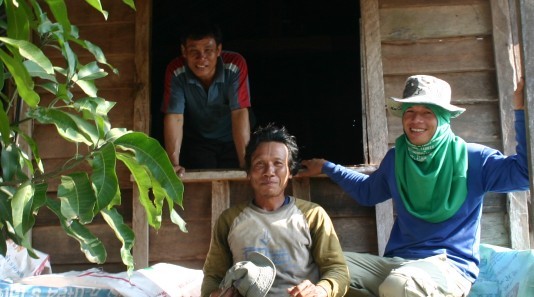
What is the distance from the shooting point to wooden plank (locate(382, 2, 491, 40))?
406 centimetres

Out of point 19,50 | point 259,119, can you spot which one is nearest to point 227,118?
point 19,50

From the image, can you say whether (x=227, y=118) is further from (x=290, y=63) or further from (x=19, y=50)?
(x=290, y=63)

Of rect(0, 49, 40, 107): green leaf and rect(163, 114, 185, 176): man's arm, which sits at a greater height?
rect(0, 49, 40, 107): green leaf

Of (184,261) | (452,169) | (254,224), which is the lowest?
(184,261)

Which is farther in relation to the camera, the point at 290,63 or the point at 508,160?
the point at 290,63

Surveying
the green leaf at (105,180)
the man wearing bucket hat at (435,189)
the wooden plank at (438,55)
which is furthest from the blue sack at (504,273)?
the green leaf at (105,180)

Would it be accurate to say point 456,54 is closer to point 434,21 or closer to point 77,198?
point 434,21

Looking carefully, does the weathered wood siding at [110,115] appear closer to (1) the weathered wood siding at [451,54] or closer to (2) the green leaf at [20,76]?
(1) the weathered wood siding at [451,54]

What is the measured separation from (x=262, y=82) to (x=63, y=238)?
4243 millimetres

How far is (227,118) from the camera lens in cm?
444

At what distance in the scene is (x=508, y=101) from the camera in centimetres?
392

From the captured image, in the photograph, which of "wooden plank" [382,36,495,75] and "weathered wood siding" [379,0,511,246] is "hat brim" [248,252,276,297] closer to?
"weathered wood siding" [379,0,511,246]

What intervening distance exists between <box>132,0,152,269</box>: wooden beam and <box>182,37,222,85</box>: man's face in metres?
0.25

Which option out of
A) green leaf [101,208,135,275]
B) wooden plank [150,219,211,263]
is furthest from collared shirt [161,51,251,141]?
green leaf [101,208,135,275]
